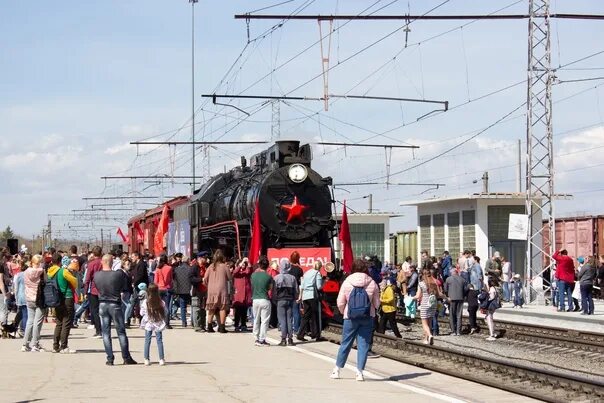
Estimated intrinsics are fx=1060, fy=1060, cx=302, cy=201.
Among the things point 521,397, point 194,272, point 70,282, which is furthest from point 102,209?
point 521,397

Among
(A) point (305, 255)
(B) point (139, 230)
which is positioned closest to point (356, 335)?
(A) point (305, 255)

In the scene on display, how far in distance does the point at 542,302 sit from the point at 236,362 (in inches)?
760

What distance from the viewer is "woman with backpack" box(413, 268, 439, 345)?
67.7 feet

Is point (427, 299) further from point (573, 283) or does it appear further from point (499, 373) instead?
point (573, 283)

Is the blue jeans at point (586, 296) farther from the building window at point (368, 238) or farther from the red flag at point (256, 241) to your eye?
the building window at point (368, 238)

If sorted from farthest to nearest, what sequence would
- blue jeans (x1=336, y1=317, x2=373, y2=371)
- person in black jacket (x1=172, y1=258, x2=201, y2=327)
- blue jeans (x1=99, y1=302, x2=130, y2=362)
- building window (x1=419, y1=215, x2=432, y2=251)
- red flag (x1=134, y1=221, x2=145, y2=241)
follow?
building window (x1=419, y1=215, x2=432, y2=251), red flag (x1=134, y1=221, x2=145, y2=241), person in black jacket (x1=172, y1=258, x2=201, y2=327), blue jeans (x1=99, y1=302, x2=130, y2=362), blue jeans (x1=336, y1=317, x2=373, y2=371)

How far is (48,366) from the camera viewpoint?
53.3 feet

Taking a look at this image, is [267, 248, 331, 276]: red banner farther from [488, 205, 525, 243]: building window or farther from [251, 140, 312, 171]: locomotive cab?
[488, 205, 525, 243]: building window

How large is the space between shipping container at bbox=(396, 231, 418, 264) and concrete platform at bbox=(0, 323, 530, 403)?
32.8 meters

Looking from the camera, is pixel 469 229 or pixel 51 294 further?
A: pixel 469 229

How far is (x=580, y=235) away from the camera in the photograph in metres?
44.8

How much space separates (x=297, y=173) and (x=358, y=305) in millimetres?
10322

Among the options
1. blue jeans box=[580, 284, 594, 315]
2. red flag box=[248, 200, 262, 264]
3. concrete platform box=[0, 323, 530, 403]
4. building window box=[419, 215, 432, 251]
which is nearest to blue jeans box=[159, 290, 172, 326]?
red flag box=[248, 200, 262, 264]

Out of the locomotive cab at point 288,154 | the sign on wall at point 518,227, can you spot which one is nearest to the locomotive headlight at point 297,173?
the locomotive cab at point 288,154
